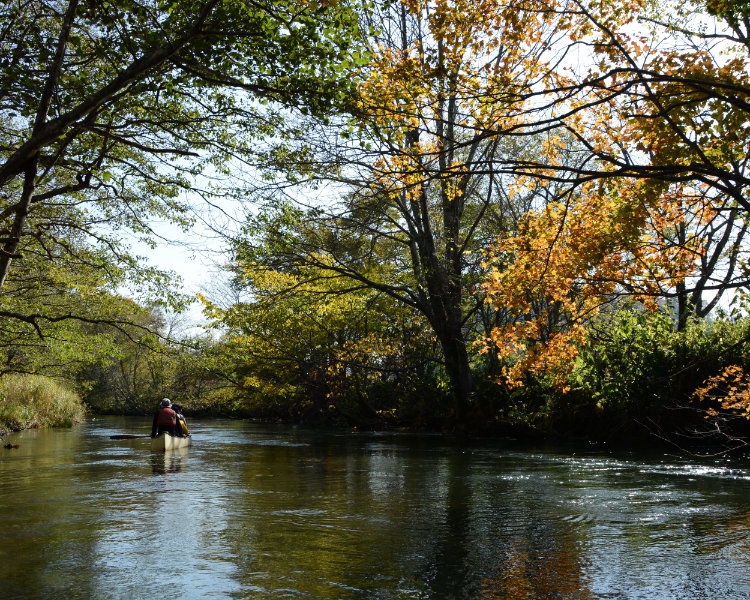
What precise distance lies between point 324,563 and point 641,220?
5.87 metres

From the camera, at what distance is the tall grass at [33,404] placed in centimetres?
2514

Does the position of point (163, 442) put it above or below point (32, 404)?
below

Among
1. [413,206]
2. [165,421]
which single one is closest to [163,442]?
[165,421]

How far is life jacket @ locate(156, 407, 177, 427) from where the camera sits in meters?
18.2

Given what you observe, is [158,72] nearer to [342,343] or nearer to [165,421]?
[165,421]

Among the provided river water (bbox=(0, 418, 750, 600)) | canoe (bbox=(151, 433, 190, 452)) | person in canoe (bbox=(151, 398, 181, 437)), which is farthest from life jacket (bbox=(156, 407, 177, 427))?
river water (bbox=(0, 418, 750, 600))

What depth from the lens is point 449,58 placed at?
7.43m

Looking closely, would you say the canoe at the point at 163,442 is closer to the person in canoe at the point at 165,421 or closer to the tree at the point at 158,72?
the person in canoe at the point at 165,421

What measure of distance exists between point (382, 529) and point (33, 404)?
81.6 feet

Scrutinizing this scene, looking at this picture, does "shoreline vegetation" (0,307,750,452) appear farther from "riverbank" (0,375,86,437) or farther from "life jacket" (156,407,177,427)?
"life jacket" (156,407,177,427)

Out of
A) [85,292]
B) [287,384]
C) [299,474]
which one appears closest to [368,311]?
[287,384]

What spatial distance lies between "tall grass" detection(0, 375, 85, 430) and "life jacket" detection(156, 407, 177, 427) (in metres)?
8.63

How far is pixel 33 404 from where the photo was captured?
27797 millimetres

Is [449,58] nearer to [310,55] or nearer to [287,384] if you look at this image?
[310,55]
